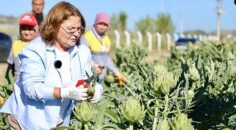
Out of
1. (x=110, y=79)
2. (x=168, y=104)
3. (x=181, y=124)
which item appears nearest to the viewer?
(x=181, y=124)

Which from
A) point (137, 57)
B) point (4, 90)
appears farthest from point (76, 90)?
point (137, 57)

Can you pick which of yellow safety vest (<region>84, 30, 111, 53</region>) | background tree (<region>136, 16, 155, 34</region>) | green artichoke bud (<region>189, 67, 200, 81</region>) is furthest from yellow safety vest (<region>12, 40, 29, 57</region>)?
background tree (<region>136, 16, 155, 34</region>)

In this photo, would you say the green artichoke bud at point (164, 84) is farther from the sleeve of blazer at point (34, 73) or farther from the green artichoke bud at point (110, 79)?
the green artichoke bud at point (110, 79)

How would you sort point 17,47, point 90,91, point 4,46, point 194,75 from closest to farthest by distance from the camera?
point 90,91, point 194,75, point 17,47, point 4,46

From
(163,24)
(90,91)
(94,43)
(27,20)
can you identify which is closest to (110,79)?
(94,43)

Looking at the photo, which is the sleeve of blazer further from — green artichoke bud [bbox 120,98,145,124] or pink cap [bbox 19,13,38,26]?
pink cap [bbox 19,13,38,26]

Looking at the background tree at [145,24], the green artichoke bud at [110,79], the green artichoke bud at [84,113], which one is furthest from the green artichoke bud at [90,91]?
the background tree at [145,24]

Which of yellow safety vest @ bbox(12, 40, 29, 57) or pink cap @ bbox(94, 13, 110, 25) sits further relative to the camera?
pink cap @ bbox(94, 13, 110, 25)

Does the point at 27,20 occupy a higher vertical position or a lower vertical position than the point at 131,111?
higher

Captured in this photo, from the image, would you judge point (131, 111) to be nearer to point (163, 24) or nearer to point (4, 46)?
point (4, 46)

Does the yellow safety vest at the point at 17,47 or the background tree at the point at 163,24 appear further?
the background tree at the point at 163,24

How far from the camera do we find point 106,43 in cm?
595

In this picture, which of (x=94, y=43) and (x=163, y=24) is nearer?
(x=94, y=43)

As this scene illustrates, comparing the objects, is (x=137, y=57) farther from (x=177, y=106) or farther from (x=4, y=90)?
(x=177, y=106)
